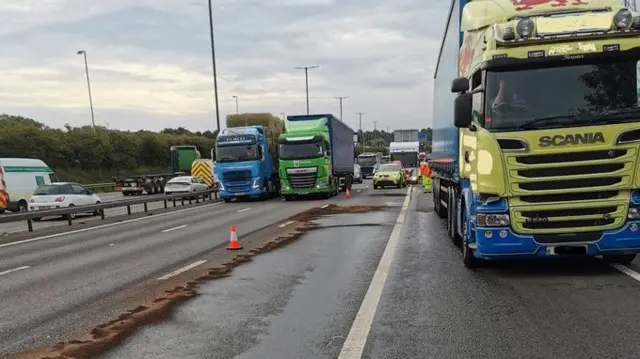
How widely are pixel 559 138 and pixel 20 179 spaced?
2464 centimetres

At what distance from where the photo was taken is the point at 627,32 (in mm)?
7559

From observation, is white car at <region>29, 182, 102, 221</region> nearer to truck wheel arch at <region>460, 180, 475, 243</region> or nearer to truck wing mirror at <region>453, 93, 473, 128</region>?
truck wheel arch at <region>460, 180, 475, 243</region>

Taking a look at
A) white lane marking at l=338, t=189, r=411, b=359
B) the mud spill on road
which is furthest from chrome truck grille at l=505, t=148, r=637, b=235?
the mud spill on road

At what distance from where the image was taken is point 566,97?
25.2ft

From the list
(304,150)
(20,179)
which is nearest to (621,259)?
(304,150)

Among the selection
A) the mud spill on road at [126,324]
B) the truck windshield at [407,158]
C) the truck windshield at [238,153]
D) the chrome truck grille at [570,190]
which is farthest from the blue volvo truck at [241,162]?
the truck windshield at [407,158]

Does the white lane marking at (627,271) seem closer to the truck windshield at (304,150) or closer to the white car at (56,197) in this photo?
the white car at (56,197)

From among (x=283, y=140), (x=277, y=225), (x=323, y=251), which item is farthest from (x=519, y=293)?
(x=283, y=140)

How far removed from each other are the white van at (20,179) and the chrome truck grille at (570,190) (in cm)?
2331

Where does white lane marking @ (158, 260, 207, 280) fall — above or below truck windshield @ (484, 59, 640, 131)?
below

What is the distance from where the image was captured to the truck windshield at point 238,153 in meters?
29.5

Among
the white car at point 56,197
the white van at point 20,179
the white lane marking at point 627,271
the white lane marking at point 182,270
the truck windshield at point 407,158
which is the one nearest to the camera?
the white lane marking at point 627,271

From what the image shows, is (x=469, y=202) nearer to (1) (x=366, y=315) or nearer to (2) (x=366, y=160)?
(1) (x=366, y=315)

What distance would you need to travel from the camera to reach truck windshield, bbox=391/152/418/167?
165 ft
